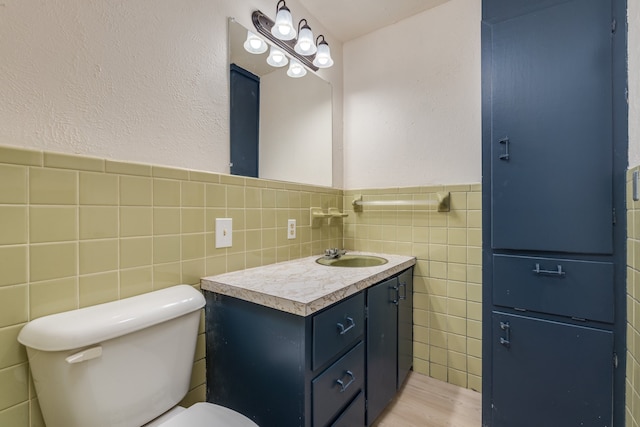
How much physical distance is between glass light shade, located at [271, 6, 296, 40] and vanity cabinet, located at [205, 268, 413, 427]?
131cm

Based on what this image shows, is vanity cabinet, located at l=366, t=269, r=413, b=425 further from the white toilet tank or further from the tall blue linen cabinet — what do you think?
the white toilet tank

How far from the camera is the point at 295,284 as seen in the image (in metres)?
1.09

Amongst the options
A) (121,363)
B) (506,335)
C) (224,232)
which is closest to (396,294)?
(506,335)

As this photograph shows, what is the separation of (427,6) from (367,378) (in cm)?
217

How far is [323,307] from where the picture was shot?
3.09 ft

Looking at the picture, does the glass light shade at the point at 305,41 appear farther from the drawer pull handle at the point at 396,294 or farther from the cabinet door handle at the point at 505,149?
the drawer pull handle at the point at 396,294

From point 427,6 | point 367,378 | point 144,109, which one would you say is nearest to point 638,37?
point 427,6

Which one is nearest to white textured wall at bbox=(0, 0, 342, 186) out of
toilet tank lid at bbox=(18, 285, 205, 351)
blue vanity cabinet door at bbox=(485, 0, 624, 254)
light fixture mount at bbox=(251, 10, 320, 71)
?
light fixture mount at bbox=(251, 10, 320, 71)

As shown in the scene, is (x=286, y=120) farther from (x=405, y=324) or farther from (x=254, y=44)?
(x=405, y=324)

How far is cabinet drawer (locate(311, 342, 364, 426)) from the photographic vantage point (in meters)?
0.93

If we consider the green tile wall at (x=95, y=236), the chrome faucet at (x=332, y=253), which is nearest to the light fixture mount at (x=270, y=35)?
the green tile wall at (x=95, y=236)

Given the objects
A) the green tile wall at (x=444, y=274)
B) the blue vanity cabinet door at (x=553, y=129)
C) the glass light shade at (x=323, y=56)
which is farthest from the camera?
the glass light shade at (x=323, y=56)

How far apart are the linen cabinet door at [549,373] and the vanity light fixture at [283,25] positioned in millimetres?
1742

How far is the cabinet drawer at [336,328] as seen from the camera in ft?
3.04
